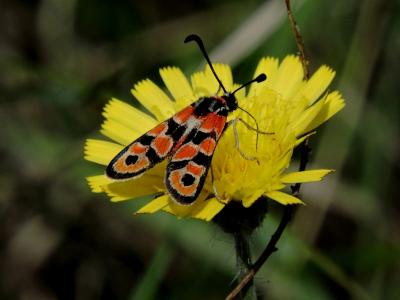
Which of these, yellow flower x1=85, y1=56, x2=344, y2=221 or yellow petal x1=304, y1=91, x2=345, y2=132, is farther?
yellow petal x1=304, y1=91, x2=345, y2=132

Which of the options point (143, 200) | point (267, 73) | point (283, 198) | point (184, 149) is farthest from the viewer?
point (143, 200)

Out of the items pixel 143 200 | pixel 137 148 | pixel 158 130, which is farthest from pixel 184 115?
pixel 143 200

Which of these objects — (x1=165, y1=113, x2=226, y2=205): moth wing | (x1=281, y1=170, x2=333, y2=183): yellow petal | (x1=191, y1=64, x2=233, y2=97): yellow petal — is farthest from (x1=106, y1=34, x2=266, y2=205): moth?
(x1=191, y1=64, x2=233, y2=97): yellow petal

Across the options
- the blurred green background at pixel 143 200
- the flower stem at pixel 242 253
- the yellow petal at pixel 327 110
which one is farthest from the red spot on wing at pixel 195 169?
the blurred green background at pixel 143 200

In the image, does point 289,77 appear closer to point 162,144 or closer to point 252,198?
point 162,144

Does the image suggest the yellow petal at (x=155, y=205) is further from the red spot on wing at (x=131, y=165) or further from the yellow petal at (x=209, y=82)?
the yellow petal at (x=209, y=82)

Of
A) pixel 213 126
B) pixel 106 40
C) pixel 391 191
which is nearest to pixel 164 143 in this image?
pixel 213 126

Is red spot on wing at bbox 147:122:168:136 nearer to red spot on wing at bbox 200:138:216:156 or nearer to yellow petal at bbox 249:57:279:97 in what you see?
red spot on wing at bbox 200:138:216:156
